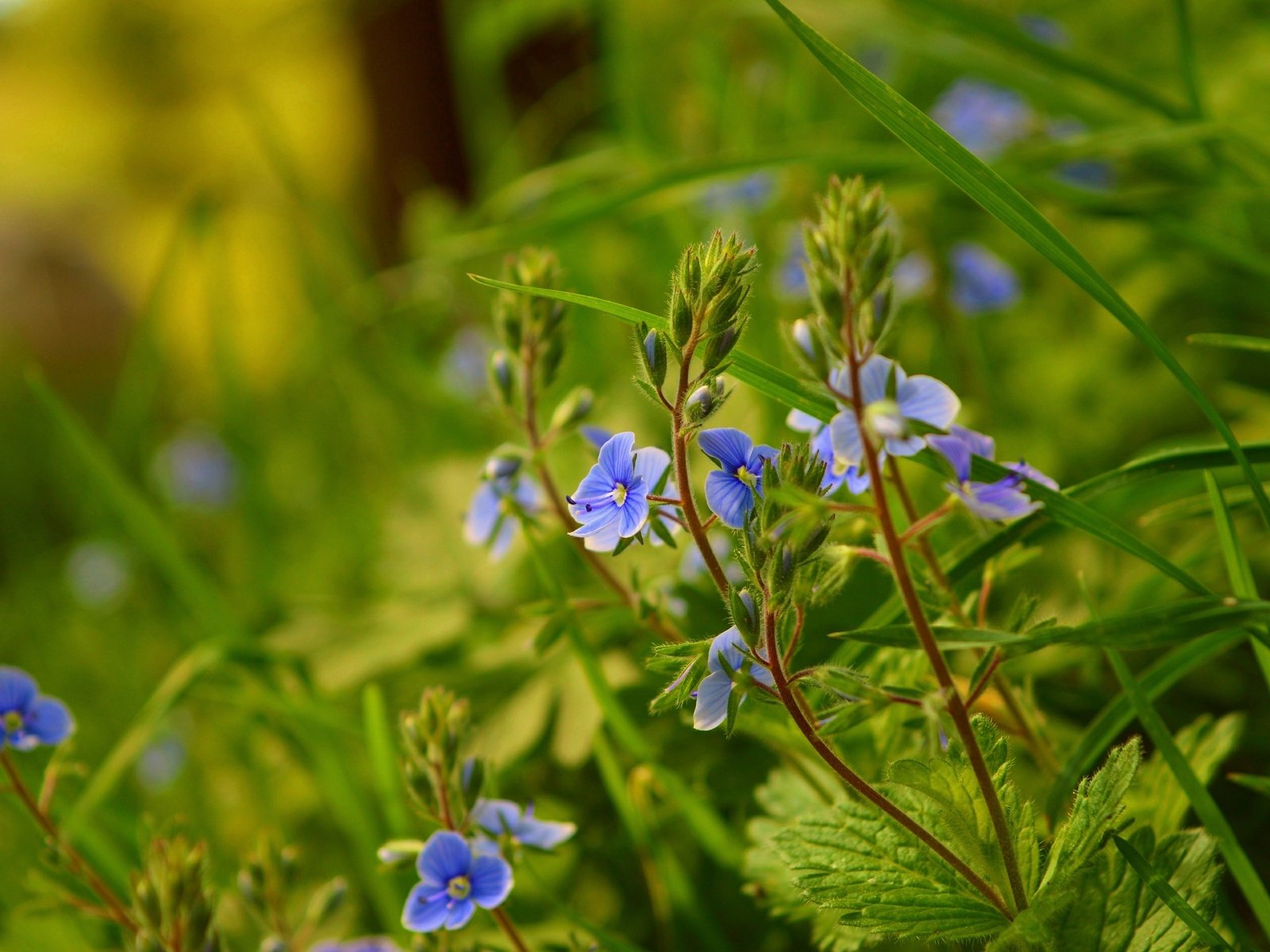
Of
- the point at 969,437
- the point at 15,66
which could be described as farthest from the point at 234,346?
the point at 15,66

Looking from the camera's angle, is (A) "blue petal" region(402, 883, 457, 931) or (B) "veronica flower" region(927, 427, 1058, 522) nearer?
(B) "veronica flower" region(927, 427, 1058, 522)

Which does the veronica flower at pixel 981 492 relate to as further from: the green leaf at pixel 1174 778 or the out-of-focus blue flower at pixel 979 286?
the out-of-focus blue flower at pixel 979 286

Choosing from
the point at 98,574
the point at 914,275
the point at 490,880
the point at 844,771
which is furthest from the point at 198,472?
the point at 844,771

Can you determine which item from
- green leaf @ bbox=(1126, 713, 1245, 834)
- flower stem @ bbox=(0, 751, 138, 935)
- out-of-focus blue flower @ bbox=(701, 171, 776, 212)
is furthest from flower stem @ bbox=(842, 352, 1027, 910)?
out-of-focus blue flower @ bbox=(701, 171, 776, 212)

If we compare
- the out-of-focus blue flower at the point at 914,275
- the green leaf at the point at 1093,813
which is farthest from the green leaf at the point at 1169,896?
the out-of-focus blue flower at the point at 914,275

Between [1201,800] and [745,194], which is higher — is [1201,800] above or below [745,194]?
below

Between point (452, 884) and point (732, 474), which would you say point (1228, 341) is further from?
point (452, 884)

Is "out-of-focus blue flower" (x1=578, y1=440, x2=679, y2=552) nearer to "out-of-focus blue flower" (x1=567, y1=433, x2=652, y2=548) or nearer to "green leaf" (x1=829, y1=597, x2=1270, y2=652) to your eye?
"out-of-focus blue flower" (x1=567, y1=433, x2=652, y2=548)
